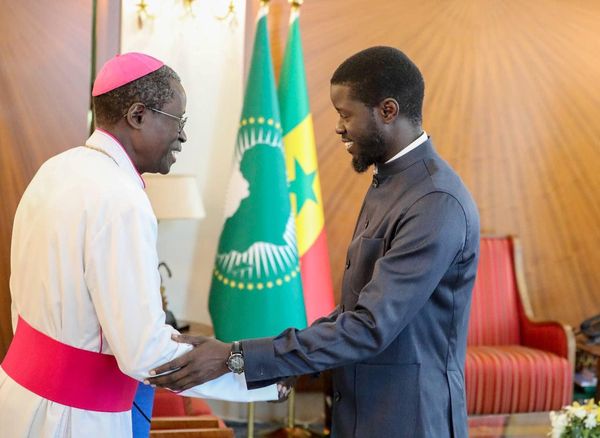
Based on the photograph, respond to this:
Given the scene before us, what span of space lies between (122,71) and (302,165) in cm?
256

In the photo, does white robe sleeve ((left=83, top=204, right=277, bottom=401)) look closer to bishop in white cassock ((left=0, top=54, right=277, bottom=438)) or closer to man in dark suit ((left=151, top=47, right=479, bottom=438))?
bishop in white cassock ((left=0, top=54, right=277, bottom=438))

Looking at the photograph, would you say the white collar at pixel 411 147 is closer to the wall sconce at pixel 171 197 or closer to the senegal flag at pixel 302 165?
the wall sconce at pixel 171 197

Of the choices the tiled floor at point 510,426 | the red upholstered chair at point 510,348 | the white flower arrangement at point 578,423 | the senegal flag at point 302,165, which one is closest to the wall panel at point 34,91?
the senegal flag at point 302,165

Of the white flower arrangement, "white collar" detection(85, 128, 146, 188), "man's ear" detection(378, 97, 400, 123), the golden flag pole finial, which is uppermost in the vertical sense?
the golden flag pole finial

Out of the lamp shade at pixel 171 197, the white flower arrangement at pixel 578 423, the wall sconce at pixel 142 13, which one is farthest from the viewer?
the wall sconce at pixel 142 13

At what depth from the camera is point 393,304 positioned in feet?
5.97

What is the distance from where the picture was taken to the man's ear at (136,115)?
184 centimetres

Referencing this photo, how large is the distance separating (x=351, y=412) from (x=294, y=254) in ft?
7.08

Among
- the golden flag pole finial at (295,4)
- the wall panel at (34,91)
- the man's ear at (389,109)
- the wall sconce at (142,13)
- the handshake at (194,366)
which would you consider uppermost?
the golden flag pole finial at (295,4)

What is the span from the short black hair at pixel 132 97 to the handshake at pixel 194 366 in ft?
1.85

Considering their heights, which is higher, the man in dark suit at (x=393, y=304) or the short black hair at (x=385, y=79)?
the short black hair at (x=385, y=79)

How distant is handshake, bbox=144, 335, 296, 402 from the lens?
1.81m

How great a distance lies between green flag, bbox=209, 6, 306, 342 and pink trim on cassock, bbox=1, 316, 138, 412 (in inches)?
87.4

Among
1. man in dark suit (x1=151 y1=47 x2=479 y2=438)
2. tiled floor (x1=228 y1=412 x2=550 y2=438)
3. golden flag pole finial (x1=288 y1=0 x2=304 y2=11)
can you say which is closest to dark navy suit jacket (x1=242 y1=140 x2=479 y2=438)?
man in dark suit (x1=151 y1=47 x2=479 y2=438)
